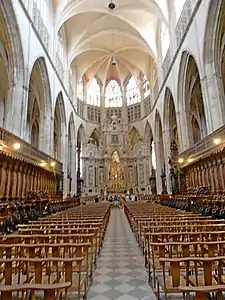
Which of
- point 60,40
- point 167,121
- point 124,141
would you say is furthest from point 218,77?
point 124,141

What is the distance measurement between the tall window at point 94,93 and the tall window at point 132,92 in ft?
15.6

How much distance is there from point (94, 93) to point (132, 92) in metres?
6.07

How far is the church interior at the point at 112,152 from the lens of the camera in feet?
11.2

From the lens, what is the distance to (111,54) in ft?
113

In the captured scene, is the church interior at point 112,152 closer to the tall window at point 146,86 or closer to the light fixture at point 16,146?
the light fixture at point 16,146

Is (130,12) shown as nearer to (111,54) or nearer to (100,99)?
(111,54)

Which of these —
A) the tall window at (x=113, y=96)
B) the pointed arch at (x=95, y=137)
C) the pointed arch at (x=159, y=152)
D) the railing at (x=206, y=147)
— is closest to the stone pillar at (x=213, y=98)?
the railing at (x=206, y=147)

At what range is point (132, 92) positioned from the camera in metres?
38.3

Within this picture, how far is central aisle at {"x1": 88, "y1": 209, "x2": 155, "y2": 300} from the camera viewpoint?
11.5 feet

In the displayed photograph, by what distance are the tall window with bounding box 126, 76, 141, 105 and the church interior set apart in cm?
21

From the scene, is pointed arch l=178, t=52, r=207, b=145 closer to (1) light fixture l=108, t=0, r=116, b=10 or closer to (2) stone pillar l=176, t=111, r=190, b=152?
(2) stone pillar l=176, t=111, r=190, b=152

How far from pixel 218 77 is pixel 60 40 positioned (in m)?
17.5

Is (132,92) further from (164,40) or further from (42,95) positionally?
(42,95)

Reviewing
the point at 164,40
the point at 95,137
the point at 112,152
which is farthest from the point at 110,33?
the point at 112,152
